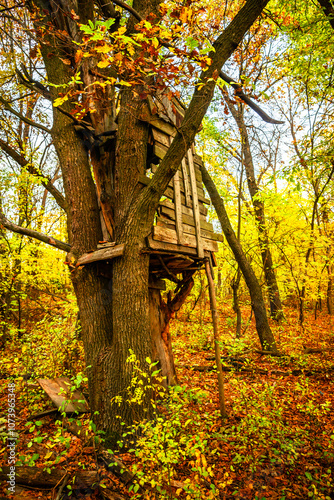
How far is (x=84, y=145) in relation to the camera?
4609 mm

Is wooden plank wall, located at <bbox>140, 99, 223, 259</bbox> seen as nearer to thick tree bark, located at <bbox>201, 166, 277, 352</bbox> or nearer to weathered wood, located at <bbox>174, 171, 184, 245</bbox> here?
weathered wood, located at <bbox>174, 171, 184, 245</bbox>

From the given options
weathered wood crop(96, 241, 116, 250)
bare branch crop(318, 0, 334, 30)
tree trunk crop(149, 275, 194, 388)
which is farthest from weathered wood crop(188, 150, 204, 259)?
bare branch crop(318, 0, 334, 30)

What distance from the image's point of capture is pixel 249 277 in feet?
28.4

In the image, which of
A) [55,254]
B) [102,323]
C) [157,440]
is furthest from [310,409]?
[55,254]

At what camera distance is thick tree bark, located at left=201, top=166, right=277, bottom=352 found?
8.39 meters

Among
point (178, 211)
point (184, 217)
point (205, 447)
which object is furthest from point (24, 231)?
point (205, 447)

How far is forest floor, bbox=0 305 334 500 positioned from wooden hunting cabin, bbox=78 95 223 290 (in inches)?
77.8

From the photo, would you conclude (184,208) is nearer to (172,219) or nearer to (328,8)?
(172,219)

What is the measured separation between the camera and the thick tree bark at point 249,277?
8391 millimetres

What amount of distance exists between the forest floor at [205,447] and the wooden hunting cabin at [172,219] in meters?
1.98

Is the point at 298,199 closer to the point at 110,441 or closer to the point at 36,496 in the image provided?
the point at 110,441

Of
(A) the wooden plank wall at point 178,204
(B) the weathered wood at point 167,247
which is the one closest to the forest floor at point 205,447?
(B) the weathered wood at point 167,247

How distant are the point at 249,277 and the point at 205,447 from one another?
5.61 m

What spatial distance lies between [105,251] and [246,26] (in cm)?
341
